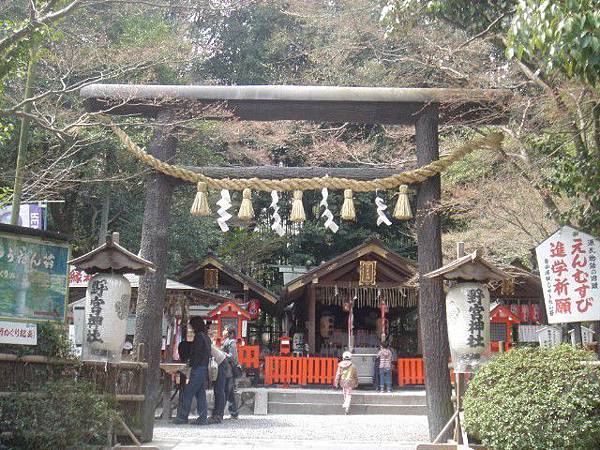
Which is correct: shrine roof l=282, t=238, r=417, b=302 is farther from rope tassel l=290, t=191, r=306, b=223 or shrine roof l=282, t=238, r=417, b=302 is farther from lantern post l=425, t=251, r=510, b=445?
lantern post l=425, t=251, r=510, b=445

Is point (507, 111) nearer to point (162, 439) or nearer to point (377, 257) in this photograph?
point (162, 439)

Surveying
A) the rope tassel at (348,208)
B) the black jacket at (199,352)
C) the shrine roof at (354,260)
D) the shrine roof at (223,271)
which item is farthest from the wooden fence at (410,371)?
the rope tassel at (348,208)

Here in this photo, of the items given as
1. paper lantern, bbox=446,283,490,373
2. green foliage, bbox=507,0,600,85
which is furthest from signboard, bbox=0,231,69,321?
green foliage, bbox=507,0,600,85

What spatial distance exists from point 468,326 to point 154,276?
4247 mm

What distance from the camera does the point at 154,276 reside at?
34.5ft

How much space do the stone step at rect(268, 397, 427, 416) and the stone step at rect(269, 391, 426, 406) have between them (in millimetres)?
237

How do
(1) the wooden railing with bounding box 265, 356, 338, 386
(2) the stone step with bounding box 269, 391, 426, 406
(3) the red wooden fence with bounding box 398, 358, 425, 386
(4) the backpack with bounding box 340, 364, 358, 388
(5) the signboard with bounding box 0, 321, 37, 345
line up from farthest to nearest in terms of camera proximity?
(3) the red wooden fence with bounding box 398, 358, 425, 386 < (1) the wooden railing with bounding box 265, 356, 338, 386 < (2) the stone step with bounding box 269, 391, 426, 406 < (4) the backpack with bounding box 340, 364, 358, 388 < (5) the signboard with bounding box 0, 321, 37, 345

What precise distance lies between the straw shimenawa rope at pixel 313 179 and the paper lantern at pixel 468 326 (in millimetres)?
1701

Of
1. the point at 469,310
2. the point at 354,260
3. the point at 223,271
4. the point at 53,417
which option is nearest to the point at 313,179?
the point at 469,310

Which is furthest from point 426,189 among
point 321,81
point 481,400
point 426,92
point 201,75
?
point 201,75

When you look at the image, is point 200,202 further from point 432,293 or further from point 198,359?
point 432,293

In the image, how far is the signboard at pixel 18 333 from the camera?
7.75 meters

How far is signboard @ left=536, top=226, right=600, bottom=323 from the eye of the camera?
345 inches

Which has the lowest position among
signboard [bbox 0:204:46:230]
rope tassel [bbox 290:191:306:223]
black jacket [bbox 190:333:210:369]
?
black jacket [bbox 190:333:210:369]
